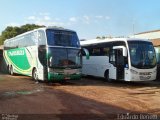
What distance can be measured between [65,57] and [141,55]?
4.92 meters

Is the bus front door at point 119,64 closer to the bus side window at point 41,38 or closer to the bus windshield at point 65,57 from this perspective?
the bus windshield at point 65,57

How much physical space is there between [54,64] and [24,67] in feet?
21.0

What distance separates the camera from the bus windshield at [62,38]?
69.7 ft

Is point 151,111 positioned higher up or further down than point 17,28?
further down

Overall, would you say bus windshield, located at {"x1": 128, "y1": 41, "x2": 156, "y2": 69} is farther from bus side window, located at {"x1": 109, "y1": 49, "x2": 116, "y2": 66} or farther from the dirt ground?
the dirt ground

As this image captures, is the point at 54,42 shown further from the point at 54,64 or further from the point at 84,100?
the point at 84,100

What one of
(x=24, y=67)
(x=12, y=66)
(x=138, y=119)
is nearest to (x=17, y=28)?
(x=12, y=66)

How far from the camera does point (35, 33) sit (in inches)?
918

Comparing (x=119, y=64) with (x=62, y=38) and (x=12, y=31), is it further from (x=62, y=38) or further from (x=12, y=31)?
(x=12, y=31)

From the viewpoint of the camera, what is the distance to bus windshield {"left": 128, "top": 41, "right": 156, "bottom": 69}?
21.8 metres

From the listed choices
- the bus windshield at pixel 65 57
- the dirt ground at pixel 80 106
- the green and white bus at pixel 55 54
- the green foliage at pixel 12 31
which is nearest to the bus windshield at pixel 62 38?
the green and white bus at pixel 55 54

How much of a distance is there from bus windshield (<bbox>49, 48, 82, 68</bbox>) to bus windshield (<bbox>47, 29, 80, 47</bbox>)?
1.31 feet

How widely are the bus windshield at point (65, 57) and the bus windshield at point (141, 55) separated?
136 inches

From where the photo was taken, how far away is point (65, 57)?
70.0 ft
